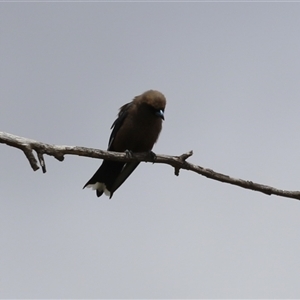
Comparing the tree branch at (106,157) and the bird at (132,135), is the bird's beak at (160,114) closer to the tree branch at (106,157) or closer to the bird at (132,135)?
the bird at (132,135)

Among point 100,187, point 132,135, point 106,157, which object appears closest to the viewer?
point 106,157

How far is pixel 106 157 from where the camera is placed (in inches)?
226

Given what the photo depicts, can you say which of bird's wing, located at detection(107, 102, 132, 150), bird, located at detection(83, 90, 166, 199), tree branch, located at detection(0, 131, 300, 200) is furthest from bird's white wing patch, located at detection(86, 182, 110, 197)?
tree branch, located at detection(0, 131, 300, 200)

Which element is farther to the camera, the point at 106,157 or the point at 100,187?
the point at 100,187

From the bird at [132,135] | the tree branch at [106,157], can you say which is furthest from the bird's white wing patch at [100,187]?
the tree branch at [106,157]

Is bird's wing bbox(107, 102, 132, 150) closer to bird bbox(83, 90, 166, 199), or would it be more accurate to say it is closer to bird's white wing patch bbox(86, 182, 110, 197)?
bird bbox(83, 90, 166, 199)

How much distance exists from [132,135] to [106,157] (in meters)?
1.92

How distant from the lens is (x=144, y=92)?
26.5ft

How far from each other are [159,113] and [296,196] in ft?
7.84

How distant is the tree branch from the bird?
793mm

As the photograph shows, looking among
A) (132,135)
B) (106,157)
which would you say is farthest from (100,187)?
(106,157)

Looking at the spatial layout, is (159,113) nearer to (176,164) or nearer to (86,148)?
(176,164)

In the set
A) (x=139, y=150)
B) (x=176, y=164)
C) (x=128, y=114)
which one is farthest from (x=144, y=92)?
(x=176, y=164)

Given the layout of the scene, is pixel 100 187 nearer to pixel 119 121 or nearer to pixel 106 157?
pixel 119 121
